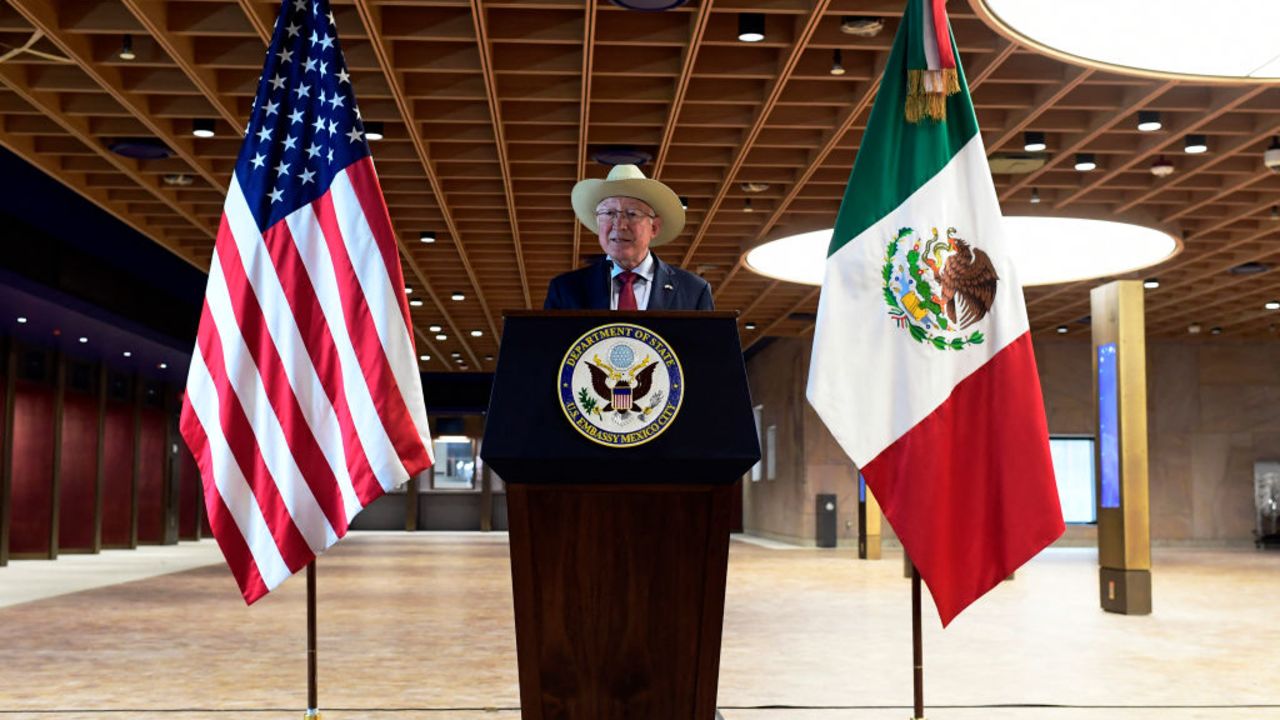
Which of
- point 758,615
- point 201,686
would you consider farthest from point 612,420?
point 758,615

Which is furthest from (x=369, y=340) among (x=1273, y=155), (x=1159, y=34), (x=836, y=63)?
(x=1273, y=155)

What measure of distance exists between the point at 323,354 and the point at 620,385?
1.33m

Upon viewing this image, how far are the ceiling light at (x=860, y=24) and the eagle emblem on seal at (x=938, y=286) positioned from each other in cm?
508

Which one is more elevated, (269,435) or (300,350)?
(300,350)

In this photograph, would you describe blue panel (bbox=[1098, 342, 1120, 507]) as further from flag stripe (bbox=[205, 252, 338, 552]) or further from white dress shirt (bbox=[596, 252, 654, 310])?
flag stripe (bbox=[205, 252, 338, 552])

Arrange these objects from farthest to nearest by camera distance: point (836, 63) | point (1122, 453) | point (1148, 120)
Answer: point (1122, 453), point (1148, 120), point (836, 63)

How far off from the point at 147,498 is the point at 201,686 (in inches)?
Answer: 926

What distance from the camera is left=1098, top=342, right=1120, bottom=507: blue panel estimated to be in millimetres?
11172

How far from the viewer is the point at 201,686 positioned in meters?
6.70

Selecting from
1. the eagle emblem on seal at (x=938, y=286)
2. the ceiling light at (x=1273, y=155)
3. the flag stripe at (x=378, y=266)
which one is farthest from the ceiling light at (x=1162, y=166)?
the flag stripe at (x=378, y=266)

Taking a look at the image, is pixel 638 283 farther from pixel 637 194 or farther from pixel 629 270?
pixel 637 194

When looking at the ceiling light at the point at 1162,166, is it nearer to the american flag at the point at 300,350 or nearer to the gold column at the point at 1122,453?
the gold column at the point at 1122,453

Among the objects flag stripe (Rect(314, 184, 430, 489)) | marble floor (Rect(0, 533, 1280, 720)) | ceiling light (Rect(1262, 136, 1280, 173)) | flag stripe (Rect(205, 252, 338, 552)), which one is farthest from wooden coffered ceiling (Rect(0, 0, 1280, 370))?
flag stripe (Rect(205, 252, 338, 552))

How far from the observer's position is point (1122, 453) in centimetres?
1107
